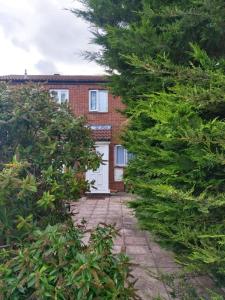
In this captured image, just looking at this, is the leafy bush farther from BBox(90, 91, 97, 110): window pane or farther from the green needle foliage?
BBox(90, 91, 97, 110): window pane

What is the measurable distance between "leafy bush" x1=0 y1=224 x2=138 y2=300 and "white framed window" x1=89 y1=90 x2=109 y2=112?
15.1m

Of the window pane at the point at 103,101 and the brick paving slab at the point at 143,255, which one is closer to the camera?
the brick paving slab at the point at 143,255

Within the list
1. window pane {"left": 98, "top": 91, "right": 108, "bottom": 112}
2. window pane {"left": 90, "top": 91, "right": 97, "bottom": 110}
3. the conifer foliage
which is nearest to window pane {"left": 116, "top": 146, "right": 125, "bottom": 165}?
window pane {"left": 98, "top": 91, "right": 108, "bottom": 112}

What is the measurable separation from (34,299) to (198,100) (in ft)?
6.82

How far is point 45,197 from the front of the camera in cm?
253

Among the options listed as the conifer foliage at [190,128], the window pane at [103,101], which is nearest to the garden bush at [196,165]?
the conifer foliage at [190,128]

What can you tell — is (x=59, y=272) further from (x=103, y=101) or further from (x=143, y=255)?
(x=103, y=101)

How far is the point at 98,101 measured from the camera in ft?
57.4

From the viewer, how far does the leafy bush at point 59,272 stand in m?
2.27

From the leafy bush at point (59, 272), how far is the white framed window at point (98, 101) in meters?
15.1

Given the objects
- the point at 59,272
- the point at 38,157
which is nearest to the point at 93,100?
the point at 38,157

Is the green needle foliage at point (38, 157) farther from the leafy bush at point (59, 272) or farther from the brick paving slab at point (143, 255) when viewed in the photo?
the brick paving slab at point (143, 255)

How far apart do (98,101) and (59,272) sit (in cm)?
1547

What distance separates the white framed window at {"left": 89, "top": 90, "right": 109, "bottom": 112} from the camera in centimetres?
1742
